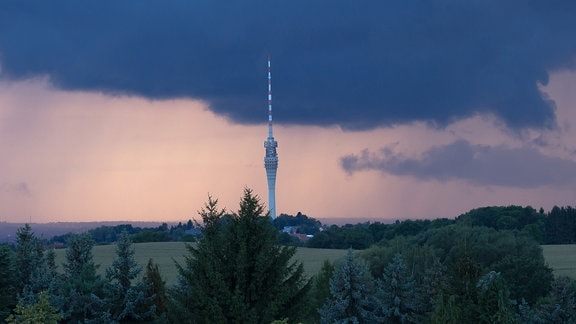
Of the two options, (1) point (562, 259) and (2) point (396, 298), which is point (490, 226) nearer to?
(1) point (562, 259)

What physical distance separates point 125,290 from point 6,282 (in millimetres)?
10124

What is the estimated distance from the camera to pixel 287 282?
45.9 metres

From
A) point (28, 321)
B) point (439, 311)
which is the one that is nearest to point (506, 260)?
point (439, 311)

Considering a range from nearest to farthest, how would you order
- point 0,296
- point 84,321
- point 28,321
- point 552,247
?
point 28,321 → point 84,321 → point 0,296 → point 552,247

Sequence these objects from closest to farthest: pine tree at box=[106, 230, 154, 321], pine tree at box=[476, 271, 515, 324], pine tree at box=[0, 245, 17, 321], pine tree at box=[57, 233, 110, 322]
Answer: pine tree at box=[476, 271, 515, 324], pine tree at box=[57, 233, 110, 322], pine tree at box=[106, 230, 154, 321], pine tree at box=[0, 245, 17, 321]

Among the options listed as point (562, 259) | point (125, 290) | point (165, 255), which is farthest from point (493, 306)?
point (165, 255)

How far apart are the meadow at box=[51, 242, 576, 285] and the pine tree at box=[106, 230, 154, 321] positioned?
57.0 m

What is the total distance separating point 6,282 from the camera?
56.4m

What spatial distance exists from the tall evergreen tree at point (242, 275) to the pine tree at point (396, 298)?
56.7ft

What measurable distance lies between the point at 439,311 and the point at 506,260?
51.5m

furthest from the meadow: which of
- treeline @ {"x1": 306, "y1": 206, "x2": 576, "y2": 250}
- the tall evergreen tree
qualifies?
the tall evergreen tree

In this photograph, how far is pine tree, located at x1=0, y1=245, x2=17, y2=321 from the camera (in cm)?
5478

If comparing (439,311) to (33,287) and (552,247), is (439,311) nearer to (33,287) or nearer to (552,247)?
(33,287)

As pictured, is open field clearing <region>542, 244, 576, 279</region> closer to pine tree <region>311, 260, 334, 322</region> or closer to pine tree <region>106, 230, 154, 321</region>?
pine tree <region>311, 260, 334, 322</region>
